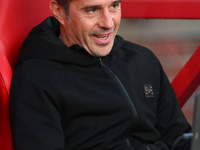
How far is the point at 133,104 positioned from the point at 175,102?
0.85 feet

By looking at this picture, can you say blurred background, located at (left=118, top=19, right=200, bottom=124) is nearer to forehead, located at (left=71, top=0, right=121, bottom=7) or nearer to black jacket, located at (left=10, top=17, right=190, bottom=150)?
black jacket, located at (left=10, top=17, right=190, bottom=150)

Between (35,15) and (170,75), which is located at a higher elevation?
(35,15)

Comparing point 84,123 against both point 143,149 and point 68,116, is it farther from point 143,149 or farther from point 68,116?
point 143,149

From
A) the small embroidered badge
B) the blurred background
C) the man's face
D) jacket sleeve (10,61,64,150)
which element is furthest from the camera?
the blurred background

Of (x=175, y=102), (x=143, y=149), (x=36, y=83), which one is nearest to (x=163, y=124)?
(x=175, y=102)

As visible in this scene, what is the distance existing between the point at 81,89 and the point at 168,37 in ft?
2.97

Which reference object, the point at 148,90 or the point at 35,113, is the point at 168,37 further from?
the point at 35,113

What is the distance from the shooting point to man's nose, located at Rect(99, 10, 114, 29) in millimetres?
1580

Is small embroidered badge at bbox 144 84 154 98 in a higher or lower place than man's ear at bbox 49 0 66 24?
lower

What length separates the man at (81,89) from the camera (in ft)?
4.87

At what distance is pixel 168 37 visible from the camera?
2.35 m

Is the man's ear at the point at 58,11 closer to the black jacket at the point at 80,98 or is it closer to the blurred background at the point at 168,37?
the black jacket at the point at 80,98

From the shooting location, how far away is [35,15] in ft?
6.07

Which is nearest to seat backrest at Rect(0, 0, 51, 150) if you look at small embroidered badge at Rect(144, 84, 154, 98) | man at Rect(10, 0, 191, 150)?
man at Rect(10, 0, 191, 150)
